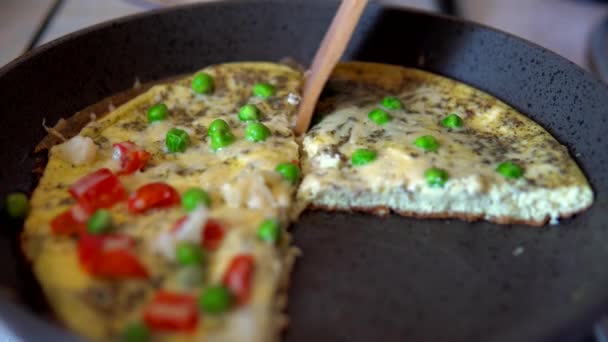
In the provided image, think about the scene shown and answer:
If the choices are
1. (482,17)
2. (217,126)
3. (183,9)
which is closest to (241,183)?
(217,126)

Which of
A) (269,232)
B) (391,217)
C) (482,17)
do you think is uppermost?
(269,232)

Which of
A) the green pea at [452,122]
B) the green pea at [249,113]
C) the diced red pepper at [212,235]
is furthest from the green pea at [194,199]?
the green pea at [452,122]

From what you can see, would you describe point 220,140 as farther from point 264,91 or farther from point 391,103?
point 391,103

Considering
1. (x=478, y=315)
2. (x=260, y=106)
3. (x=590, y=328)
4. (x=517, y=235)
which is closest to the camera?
(x=590, y=328)

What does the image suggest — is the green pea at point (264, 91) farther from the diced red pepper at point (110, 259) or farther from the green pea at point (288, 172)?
the diced red pepper at point (110, 259)

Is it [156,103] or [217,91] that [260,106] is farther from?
[156,103]

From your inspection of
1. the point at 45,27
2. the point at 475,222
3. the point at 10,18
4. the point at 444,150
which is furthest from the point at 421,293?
the point at 10,18
